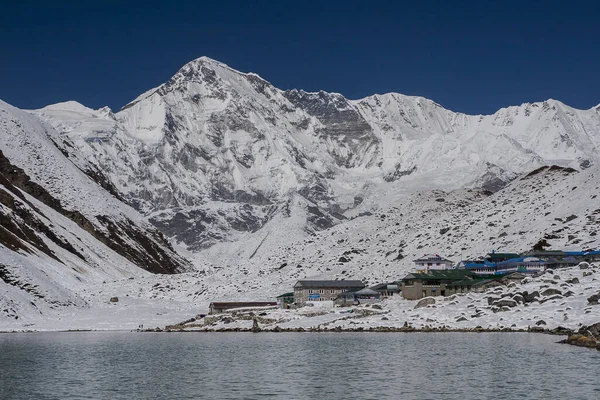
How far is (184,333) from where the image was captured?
136 m

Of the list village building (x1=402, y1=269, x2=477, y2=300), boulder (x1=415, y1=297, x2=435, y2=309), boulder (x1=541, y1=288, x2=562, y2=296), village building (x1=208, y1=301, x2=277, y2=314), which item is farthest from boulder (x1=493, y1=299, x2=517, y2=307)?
village building (x1=208, y1=301, x2=277, y2=314)

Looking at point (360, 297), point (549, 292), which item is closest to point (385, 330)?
point (549, 292)

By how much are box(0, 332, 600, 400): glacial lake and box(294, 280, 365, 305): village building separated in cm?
5480

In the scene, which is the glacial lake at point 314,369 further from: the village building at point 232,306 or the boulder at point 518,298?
the village building at point 232,306

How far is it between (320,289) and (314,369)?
89.6 metres

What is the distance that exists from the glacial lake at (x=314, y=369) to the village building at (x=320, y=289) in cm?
5480

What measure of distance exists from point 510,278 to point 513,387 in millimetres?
78422

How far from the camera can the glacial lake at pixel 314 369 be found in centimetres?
6075

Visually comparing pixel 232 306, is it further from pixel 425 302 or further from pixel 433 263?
pixel 425 302

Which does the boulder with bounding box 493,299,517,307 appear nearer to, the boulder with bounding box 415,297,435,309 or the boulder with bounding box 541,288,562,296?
the boulder with bounding box 541,288,562,296

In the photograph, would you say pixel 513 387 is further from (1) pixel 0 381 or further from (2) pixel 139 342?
(2) pixel 139 342

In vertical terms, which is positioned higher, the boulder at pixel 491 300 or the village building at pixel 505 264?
the village building at pixel 505 264

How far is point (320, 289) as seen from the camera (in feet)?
536

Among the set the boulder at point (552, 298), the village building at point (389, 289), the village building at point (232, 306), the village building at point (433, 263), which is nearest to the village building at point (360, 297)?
the village building at point (389, 289)
